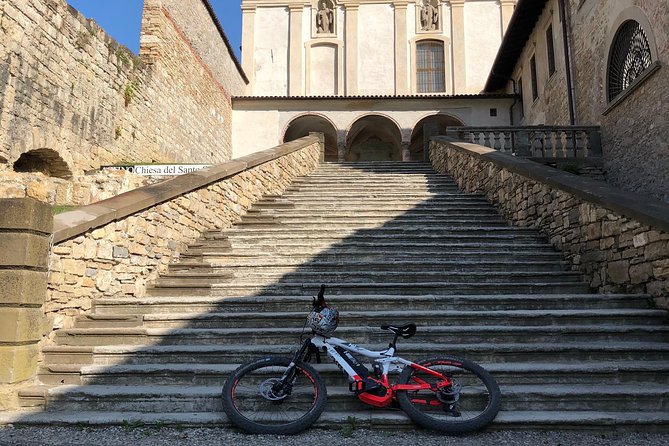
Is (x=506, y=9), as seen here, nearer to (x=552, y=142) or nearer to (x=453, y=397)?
(x=552, y=142)

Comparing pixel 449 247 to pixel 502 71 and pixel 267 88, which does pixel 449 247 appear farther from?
pixel 267 88

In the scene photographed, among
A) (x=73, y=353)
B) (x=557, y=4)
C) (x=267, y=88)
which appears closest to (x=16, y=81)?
(x=73, y=353)

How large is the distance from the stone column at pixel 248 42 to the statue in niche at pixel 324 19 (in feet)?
10.4

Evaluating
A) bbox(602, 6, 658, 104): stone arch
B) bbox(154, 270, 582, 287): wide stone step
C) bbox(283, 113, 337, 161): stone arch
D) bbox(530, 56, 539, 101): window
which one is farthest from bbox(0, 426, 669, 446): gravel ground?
bbox(283, 113, 337, 161): stone arch

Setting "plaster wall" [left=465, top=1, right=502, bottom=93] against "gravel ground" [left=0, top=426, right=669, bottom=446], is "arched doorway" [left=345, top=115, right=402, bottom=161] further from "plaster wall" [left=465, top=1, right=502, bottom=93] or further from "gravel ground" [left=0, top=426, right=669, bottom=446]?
"gravel ground" [left=0, top=426, right=669, bottom=446]

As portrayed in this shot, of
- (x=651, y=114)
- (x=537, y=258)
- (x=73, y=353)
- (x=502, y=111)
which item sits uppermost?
(x=502, y=111)

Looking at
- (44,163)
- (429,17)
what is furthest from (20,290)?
(429,17)

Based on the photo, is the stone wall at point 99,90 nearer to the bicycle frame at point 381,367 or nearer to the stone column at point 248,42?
the stone column at point 248,42

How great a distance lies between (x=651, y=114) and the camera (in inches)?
358

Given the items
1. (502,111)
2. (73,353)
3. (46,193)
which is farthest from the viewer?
(502,111)

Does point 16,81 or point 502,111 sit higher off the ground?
point 502,111

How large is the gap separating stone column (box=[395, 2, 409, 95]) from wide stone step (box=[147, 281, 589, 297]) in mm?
18628

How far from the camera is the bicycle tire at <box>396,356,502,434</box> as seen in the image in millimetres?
3373

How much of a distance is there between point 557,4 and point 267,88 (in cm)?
1328
